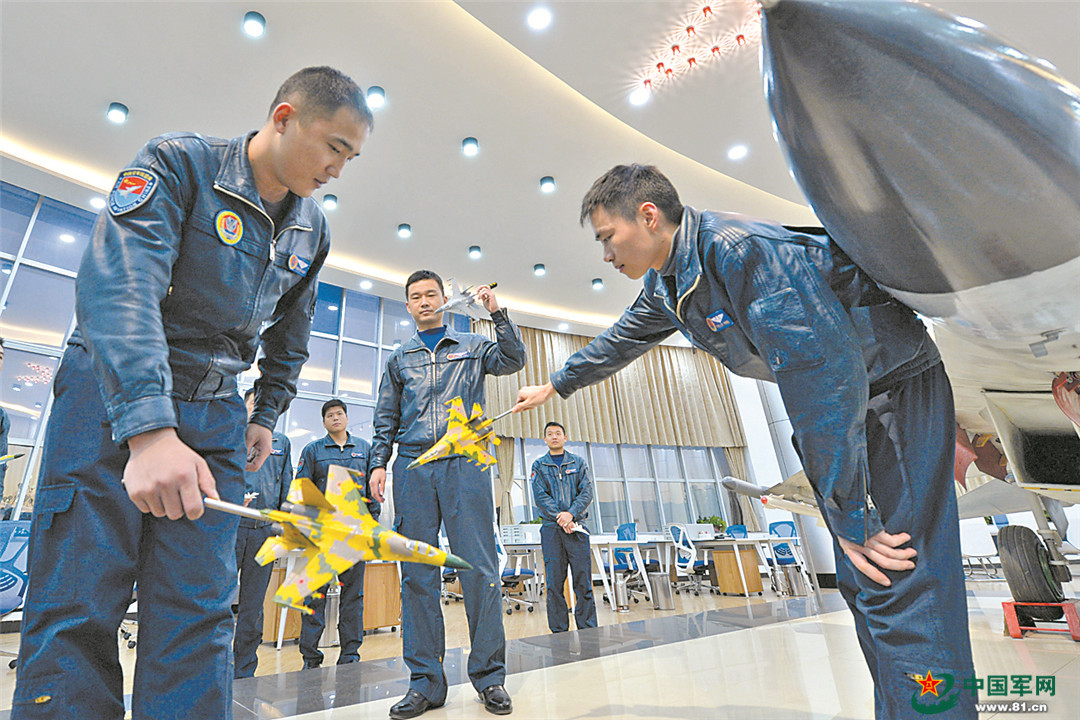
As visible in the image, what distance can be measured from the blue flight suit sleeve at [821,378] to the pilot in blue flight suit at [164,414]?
0.90 metres

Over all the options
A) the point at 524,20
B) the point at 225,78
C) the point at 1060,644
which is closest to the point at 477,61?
the point at 524,20

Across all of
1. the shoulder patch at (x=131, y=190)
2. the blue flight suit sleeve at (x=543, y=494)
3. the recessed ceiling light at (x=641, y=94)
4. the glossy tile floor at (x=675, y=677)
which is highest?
the recessed ceiling light at (x=641, y=94)

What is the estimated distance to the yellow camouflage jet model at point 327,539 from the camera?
0.69 metres

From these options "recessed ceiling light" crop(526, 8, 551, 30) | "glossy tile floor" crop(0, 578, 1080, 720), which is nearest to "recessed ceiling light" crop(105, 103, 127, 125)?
"recessed ceiling light" crop(526, 8, 551, 30)

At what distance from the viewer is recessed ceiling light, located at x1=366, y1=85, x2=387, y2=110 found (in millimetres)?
5367

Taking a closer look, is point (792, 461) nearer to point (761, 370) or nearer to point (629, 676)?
point (629, 676)

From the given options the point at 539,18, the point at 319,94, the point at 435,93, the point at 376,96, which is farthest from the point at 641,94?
the point at 319,94

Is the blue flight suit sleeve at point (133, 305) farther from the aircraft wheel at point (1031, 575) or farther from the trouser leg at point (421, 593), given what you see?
the aircraft wheel at point (1031, 575)

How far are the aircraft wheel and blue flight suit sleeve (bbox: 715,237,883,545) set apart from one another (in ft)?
8.50

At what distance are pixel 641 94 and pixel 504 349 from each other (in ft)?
13.5

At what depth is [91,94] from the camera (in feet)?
17.1

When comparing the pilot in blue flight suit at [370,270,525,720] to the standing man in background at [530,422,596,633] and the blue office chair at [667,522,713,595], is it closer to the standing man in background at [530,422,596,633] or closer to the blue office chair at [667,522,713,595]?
the standing man in background at [530,422,596,633]

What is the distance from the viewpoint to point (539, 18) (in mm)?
4457

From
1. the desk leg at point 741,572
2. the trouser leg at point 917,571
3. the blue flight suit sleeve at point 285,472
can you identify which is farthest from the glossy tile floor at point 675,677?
the desk leg at point 741,572
